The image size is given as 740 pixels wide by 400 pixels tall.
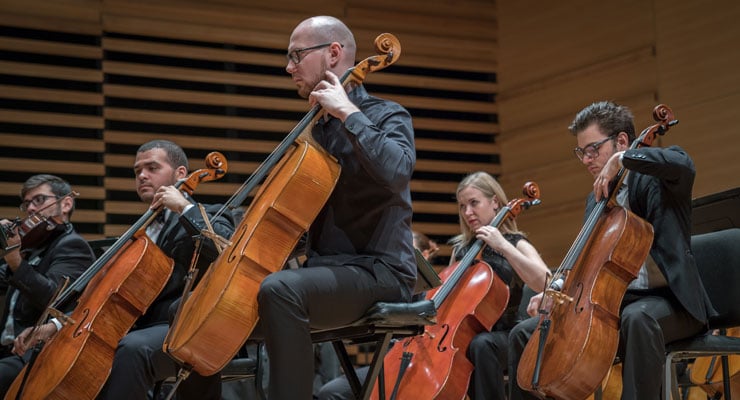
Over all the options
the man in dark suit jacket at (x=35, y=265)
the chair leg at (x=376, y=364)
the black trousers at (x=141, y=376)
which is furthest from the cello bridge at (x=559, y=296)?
the man in dark suit jacket at (x=35, y=265)

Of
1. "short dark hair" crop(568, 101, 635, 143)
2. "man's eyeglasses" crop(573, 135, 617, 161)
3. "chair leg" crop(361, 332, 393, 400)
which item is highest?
"short dark hair" crop(568, 101, 635, 143)

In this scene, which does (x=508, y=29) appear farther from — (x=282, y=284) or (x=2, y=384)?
(x=282, y=284)

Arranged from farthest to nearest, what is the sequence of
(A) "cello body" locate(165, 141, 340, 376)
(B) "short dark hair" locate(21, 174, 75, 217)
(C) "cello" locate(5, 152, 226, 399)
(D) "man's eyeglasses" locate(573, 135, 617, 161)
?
(B) "short dark hair" locate(21, 174, 75, 217) → (D) "man's eyeglasses" locate(573, 135, 617, 161) → (C) "cello" locate(5, 152, 226, 399) → (A) "cello body" locate(165, 141, 340, 376)

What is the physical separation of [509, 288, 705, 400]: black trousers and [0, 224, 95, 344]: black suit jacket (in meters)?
2.32

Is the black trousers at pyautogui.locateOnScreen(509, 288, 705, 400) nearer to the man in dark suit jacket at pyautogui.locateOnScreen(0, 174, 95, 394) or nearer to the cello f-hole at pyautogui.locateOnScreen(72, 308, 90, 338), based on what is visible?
the cello f-hole at pyautogui.locateOnScreen(72, 308, 90, 338)

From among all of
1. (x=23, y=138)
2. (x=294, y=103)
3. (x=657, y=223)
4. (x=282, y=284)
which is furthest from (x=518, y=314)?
(x=23, y=138)

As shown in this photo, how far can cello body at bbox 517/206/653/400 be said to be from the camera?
2682 mm

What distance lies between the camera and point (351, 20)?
6.63m

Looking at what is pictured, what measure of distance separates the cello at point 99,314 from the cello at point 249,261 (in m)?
0.77

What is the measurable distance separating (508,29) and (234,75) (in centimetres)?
210

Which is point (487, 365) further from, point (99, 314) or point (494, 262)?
point (99, 314)

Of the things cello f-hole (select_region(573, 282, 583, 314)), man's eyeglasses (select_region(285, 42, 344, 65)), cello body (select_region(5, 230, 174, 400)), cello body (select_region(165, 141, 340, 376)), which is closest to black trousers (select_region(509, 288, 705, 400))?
cello f-hole (select_region(573, 282, 583, 314))

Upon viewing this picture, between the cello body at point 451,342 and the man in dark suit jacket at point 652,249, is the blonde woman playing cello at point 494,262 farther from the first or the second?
the man in dark suit jacket at point 652,249

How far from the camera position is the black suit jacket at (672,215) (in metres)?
2.87
